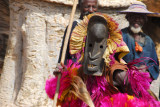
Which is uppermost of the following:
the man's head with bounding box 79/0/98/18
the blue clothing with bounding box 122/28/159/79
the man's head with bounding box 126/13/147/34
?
the man's head with bounding box 79/0/98/18

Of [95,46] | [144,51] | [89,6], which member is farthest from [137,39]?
[95,46]

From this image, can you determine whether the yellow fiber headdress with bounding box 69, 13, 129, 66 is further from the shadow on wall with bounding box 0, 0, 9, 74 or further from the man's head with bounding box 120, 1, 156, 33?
the shadow on wall with bounding box 0, 0, 9, 74

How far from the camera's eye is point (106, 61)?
2832mm

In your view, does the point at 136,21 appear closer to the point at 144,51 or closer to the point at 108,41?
the point at 144,51

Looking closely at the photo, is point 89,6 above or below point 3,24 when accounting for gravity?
above

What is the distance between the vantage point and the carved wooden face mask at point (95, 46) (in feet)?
9.16

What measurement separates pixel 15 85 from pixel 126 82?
3138 millimetres

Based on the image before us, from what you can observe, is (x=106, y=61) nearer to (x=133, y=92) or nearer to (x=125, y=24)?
(x=133, y=92)

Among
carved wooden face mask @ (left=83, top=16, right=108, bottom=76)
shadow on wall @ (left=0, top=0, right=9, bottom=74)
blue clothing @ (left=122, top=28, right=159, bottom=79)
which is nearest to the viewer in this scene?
carved wooden face mask @ (left=83, top=16, right=108, bottom=76)

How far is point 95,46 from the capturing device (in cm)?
282

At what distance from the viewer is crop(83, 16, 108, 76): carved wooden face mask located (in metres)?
2.79

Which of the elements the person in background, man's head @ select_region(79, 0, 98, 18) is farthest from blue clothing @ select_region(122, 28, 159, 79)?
man's head @ select_region(79, 0, 98, 18)

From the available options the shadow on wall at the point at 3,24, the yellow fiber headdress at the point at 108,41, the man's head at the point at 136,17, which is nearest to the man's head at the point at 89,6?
the man's head at the point at 136,17

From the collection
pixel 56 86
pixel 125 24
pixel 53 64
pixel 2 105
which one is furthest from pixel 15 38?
pixel 56 86
